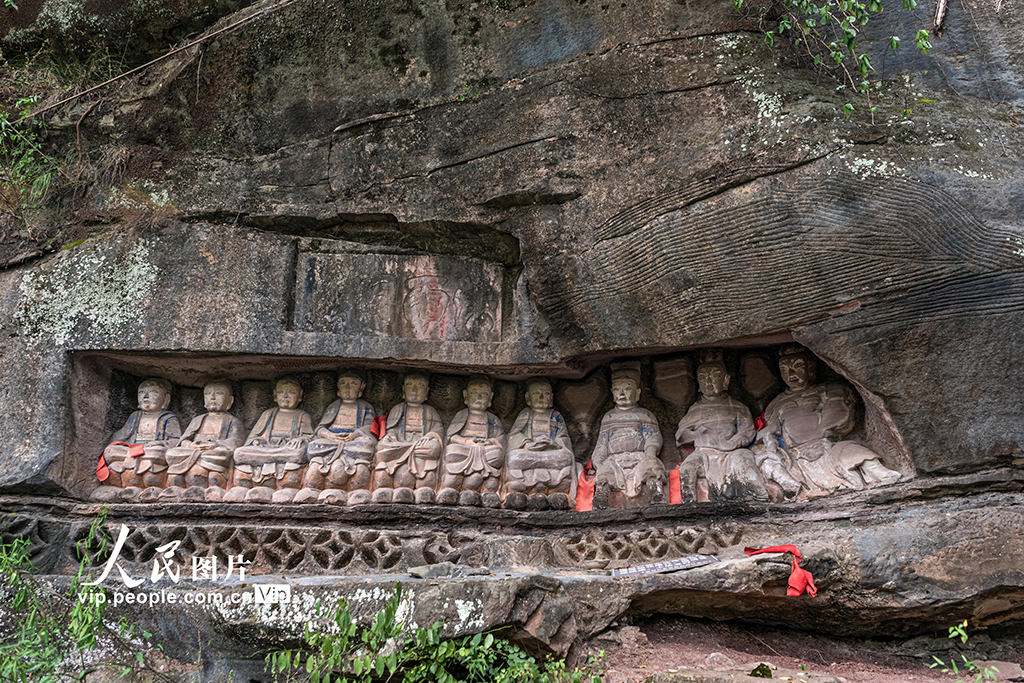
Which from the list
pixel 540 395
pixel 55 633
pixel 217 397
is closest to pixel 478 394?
pixel 540 395

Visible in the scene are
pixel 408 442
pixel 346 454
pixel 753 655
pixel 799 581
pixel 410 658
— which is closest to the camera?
pixel 410 658

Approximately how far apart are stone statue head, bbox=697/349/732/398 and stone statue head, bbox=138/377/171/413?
398cm

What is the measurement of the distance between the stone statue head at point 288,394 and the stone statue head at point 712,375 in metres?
2.98

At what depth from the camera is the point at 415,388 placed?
20.3 feet

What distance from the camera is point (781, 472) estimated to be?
550cm

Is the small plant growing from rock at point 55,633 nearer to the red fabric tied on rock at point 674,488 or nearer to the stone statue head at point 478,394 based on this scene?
the stone statue head at point 478,394

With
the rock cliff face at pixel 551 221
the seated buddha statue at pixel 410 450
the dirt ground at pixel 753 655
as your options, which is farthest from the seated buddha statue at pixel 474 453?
the dirt ground at pixel 753 655

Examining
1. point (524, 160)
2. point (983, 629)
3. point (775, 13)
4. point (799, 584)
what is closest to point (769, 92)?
point (775, 13)

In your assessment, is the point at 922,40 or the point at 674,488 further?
the point at 674,488

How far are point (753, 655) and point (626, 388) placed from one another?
202 centimetres

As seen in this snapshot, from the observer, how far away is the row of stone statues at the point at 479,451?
5.57m

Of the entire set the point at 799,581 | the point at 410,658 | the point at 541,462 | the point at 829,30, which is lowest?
the point at 410,658

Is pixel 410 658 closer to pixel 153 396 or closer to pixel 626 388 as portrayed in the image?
pixel 626 388

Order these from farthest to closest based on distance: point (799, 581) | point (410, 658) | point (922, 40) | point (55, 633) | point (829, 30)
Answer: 1. point (829, 30)
2. point (922, 40)
3. point (799, 581)
4. point (55, 633)
5. point (410, 658)
